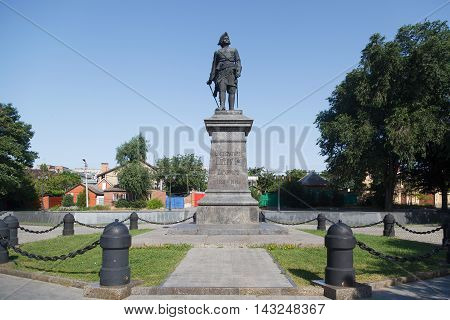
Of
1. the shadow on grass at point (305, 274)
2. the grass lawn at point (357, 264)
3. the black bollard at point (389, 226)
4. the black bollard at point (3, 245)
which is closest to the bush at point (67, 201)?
the black bollard at point (389, 226)

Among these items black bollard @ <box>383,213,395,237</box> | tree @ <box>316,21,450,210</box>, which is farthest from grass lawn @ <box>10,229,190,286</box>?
tree @ <box>316,21,450,210</box>

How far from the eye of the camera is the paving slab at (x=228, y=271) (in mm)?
6762

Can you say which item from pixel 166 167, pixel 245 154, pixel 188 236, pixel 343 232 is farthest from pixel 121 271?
pixel 166 167

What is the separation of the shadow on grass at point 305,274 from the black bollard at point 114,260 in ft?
10.2

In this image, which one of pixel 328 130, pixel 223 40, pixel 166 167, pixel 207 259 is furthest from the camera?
pixel 166 167

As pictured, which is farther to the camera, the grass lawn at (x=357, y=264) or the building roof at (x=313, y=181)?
the building roof at (x=313, y=181)

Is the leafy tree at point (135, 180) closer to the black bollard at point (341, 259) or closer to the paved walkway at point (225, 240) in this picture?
the paved walkway at point (225, 240)

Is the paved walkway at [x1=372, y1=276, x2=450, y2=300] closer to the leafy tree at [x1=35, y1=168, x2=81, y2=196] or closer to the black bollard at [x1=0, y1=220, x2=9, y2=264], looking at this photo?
the black bollard at [x1=0, y1=220, x2=9, y2=264]

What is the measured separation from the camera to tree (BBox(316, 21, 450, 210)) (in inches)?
1121

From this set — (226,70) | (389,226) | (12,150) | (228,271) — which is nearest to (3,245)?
(228,271)

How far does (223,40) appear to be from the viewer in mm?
15656

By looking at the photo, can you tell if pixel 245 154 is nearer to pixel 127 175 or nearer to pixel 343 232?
pixel 343 232

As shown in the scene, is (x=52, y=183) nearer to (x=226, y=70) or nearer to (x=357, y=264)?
(x=226, y=70)
